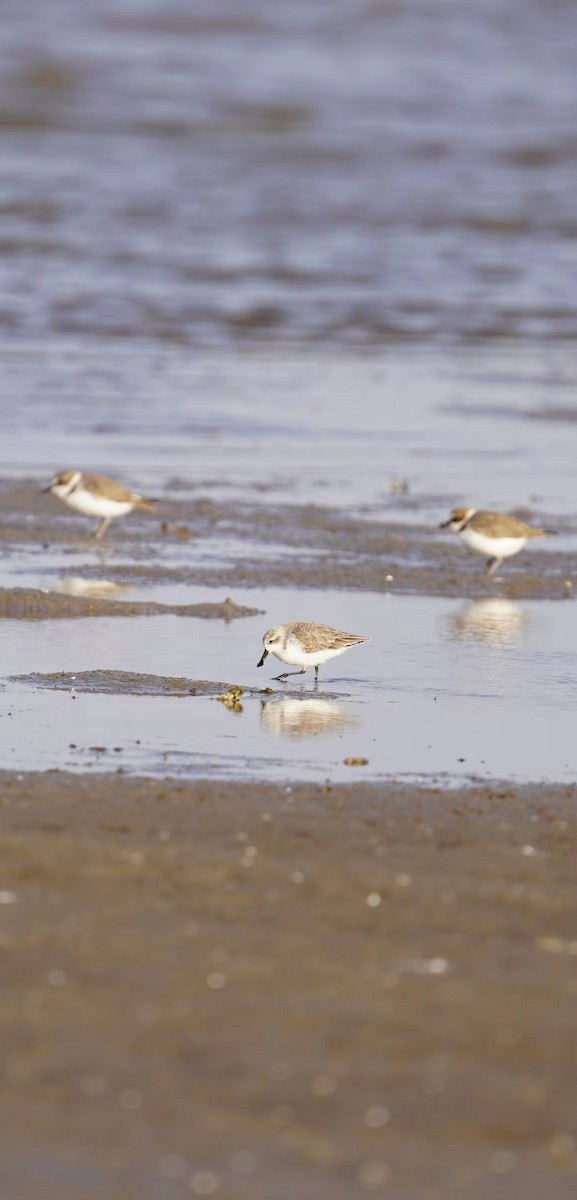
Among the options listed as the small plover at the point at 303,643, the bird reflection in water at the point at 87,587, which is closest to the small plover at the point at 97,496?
the bird reflection in water at the point at 87,587

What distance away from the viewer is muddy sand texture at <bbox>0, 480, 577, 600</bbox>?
42.2ft

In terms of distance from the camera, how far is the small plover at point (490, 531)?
1309cm

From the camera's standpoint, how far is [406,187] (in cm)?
4184

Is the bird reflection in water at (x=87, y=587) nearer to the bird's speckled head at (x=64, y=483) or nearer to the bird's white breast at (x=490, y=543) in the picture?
the bird's speckled head at (x=64, y=483)

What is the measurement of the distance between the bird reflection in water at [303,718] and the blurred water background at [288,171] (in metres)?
17.3

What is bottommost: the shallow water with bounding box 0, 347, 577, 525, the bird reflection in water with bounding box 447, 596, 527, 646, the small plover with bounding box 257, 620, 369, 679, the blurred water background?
the bird reflection in water with bounding box 447, 596, 527, 646

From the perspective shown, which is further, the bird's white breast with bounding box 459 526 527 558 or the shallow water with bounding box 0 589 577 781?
the bird's white breast with bounding box 459 526 527 558

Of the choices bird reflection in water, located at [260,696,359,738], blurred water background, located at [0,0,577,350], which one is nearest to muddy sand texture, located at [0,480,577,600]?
bird reflection in water, located at [260,696,359,738]

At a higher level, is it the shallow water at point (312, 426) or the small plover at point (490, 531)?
the shallow water at point (312, 426)

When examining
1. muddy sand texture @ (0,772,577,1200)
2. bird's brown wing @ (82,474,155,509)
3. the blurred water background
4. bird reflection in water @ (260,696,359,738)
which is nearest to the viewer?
muddy sand texture @ (0,772,577,1200)

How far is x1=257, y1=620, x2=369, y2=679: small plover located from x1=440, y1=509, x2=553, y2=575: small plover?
3193 millimetres

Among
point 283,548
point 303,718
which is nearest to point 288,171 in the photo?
point 283,548

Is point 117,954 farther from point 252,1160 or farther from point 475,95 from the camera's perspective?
point 475,95

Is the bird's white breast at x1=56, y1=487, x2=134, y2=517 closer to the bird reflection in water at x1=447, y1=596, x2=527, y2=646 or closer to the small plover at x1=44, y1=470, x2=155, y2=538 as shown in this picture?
the small plover at x1=44, y1=470, x2=155, y2=538
